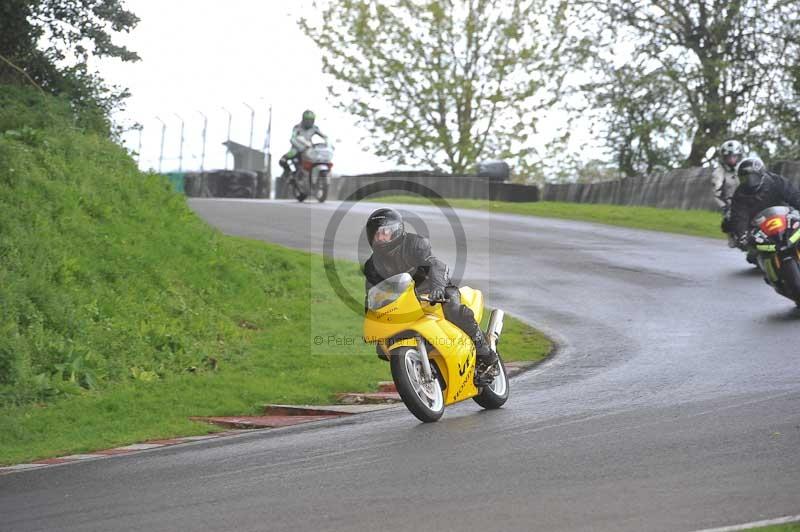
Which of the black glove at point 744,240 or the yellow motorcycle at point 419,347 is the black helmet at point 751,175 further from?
the yellow motorcycle at point 419,347

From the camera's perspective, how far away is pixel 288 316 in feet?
50.1

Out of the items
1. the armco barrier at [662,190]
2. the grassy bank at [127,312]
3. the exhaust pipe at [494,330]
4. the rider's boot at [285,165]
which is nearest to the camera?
the exhaust pipe at [494,330]

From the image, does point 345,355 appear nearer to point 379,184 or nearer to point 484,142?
point 379,184

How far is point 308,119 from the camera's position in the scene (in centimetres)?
2998

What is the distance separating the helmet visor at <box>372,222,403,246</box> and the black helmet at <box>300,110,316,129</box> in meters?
21.2

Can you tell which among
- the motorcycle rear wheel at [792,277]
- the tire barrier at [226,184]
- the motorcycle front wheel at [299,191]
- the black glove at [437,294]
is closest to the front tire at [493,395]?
the black glove at [437,294]

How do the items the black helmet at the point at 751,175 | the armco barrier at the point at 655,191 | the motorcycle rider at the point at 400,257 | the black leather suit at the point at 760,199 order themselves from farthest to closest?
the armco barrier at the point at 655,191, the black helmet at the point at 751,175, the black leather suit at the point at 760,199, the motorcycle rider at the point at 400,257

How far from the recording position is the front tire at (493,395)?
9797mm

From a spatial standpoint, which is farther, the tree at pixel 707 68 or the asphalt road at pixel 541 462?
the tree at pixel 707 68

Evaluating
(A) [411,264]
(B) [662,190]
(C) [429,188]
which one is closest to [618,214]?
(B) [662,190]

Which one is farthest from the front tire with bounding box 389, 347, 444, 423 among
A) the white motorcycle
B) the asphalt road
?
the white motorcycle

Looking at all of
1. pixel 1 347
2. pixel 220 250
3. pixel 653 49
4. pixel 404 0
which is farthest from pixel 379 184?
pixel 1 347

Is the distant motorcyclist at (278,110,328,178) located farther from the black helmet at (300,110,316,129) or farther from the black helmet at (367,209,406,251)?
the black helmet at (367,209,406,251)

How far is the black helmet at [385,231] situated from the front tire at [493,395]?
58.6 inches
